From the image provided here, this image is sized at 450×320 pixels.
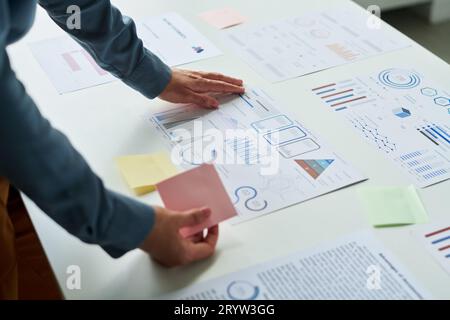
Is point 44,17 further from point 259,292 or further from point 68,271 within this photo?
point 259,292

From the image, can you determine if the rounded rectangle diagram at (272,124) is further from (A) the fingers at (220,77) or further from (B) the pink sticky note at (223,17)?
(B) the pink sticky note at (223,17)

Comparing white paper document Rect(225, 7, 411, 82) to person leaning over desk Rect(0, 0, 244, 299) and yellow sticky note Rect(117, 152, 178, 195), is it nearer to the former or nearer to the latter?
yellow sticky note Rect(117, 152, 178, 195)

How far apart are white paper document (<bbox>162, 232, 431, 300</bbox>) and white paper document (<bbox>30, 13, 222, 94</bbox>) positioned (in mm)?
577

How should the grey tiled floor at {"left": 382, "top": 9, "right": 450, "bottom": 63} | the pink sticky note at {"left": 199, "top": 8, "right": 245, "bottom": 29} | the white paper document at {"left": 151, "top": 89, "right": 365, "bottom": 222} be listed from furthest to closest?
1. the grey tiled floor at {"left": 382, "top": 9, "right": 450, "bottom": 63}
2. the pink sticky note at {"left": 199, "top": 8, "right": 245, "bottom": 29}
3. the white paper document at {"left": 151, "top": 89, "right": 365, "bottom": 222}

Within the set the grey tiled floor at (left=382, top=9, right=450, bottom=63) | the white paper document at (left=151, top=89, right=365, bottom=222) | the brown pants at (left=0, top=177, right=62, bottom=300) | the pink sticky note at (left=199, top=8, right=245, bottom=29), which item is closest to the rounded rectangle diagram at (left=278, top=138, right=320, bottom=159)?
the white paper document at (left=151, top=89, right=365, bottom=222)

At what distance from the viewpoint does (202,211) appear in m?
0.83

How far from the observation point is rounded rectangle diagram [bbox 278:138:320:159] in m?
0.99

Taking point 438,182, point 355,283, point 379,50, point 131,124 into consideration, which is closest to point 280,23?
point 379,50

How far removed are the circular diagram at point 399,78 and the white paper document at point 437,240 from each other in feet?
1.25

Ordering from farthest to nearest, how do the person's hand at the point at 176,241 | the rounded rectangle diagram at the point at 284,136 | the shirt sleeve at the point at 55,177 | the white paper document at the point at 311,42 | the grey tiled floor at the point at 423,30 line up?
the grey tiled floor at the point at 423,30, the white paper document at the point at 311,42, the rounded rectangle diagram at the point at 284,136, the person's hand at the point at 176,241, the shirt sleeve at the point at 55,177

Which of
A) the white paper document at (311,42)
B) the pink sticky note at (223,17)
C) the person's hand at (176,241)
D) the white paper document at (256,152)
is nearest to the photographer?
the person's hand at (176,241)

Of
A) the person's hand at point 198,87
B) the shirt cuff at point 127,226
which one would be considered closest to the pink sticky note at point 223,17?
the person's hand at point 198,87

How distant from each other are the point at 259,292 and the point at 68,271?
0.83 feet

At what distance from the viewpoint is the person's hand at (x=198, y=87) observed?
1.12 metres
